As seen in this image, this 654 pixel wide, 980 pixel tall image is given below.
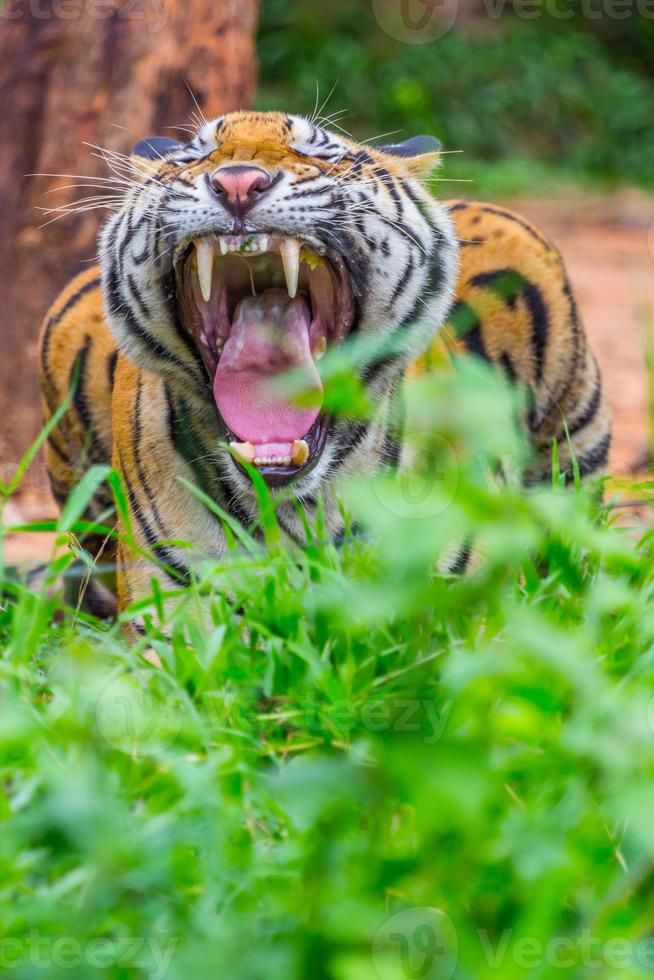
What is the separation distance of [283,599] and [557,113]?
452 inches

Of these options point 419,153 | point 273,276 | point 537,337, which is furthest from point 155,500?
point 537,337

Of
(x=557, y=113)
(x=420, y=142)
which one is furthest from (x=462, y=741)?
(x=557, y=113)

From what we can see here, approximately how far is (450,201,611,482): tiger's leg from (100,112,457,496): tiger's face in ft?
2.56

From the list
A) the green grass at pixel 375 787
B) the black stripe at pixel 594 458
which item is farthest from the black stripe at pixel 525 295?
the green grass at pixel 375 787

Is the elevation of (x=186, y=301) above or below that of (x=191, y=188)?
below

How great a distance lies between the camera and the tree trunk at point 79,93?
4.53 metres

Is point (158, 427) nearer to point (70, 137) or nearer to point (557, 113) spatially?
point (70, 137)

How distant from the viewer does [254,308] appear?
3.00 metres

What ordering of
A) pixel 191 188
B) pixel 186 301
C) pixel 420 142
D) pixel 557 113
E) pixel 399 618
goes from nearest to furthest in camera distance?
pixel 399 618, pixel 191 188, pixel 186 301, pixel 420 142, pixel 557 113

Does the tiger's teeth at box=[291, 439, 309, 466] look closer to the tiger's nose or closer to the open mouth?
the open mouth

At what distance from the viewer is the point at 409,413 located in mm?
2994

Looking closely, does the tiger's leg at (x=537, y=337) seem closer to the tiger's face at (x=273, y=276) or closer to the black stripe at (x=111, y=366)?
the tiger's face at (x=273, y=276)

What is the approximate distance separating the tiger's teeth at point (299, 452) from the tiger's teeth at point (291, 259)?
1.05 ft

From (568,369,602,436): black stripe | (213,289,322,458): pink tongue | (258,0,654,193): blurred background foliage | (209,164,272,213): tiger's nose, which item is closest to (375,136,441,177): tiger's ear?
(213,289,322,458): pink tongue
